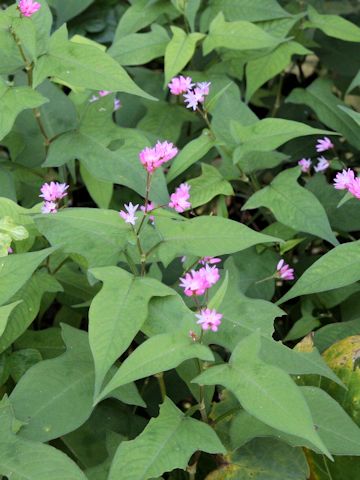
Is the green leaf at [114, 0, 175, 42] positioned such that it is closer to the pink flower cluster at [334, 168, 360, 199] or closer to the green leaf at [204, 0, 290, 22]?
the green leaf at [204, 0, 290, 22]

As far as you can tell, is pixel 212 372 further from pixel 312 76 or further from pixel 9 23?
pixel 312 76

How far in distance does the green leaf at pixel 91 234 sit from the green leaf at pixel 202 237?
3.2 inches

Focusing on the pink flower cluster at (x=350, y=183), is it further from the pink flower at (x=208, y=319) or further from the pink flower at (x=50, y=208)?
the pink flower at (x=50, y=208)

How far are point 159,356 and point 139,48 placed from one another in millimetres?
1233

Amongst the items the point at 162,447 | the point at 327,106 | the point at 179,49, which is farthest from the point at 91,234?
the point at 327,106

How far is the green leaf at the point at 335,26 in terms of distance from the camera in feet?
7.92

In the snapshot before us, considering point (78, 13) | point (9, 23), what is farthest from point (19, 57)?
point (78, 13)

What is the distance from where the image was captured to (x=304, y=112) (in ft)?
9.04

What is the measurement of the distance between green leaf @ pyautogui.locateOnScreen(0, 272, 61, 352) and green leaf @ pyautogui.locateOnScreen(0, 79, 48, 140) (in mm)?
368

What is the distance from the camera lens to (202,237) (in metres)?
1.58

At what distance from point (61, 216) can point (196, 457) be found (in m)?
0.57

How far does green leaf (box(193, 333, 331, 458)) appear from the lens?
1311 mm

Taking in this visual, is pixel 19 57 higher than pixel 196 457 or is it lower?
Result: higher

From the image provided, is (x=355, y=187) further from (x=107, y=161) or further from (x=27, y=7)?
(x=27, y=7)
